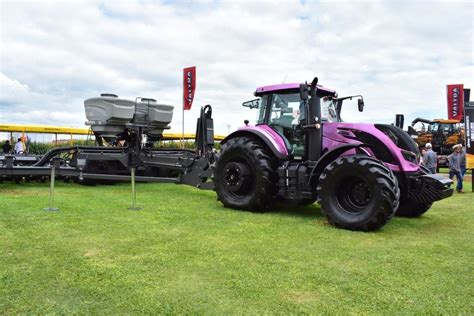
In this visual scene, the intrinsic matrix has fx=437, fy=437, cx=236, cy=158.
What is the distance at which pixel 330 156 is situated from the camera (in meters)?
6.86

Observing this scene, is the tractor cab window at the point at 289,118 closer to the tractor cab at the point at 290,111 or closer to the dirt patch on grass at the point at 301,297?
the tractor cab at the point at 290,111

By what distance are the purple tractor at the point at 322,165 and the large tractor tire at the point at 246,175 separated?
0.02 m

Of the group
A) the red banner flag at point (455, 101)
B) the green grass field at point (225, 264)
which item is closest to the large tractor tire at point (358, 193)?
the green grass field at point (225, 264)

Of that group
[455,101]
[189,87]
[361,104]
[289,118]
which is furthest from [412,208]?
[455,101]

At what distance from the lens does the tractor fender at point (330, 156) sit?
21.7 ft

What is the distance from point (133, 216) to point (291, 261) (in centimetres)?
337

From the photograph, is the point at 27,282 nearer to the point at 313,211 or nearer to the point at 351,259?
the point at 351,259

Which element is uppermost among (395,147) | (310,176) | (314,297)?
(395,147)

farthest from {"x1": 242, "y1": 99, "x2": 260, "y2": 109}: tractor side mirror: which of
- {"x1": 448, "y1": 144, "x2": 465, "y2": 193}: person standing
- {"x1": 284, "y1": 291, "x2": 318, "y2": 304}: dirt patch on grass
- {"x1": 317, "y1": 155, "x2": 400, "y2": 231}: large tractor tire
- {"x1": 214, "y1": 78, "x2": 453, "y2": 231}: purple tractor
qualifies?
{"x1": 448, "y1": 144, "x2": 465, "y2": 193}: person standing

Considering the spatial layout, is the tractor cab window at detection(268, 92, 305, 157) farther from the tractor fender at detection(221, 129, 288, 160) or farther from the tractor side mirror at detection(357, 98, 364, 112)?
the tractor side mirror at detection(357, 98, 364, 112)

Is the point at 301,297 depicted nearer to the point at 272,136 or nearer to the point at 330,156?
the point at 330,156

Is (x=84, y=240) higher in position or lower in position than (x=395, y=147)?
lower

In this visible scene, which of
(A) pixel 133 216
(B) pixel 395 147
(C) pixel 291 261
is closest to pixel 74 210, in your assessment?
(A) pixel 133 216

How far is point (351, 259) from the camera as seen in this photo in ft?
15.3
